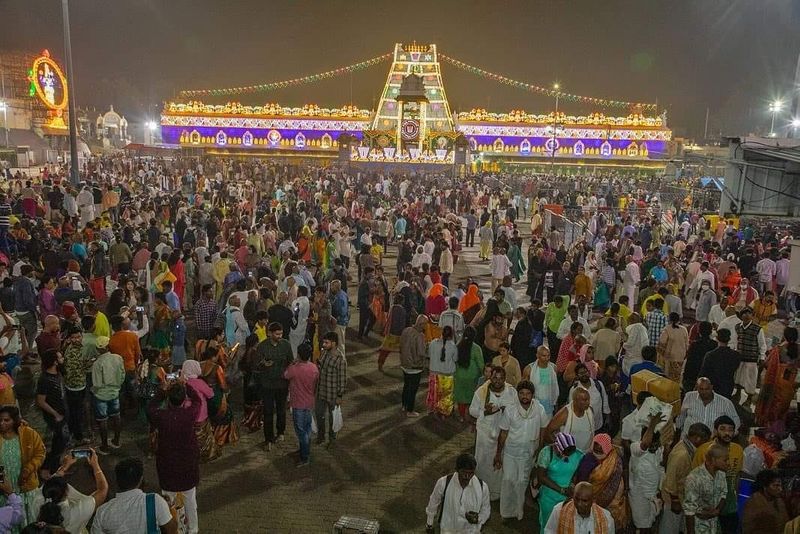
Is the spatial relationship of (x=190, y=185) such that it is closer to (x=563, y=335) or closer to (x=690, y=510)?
(x=563, y=335)

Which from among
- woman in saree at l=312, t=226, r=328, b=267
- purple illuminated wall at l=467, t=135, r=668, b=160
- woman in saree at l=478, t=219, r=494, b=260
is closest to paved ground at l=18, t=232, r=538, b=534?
woman in saree at l=312, t=226, r=328, b=267

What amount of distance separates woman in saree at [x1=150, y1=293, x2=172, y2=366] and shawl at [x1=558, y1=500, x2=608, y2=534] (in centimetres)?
525

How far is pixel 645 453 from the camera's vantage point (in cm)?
485

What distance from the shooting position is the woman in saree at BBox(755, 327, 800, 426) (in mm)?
6727

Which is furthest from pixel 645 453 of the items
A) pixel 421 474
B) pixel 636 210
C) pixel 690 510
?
pixel 636 210

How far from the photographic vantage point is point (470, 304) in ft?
29.8

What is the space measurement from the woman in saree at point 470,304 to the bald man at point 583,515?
5.11m

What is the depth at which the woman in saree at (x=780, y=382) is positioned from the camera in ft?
22.1

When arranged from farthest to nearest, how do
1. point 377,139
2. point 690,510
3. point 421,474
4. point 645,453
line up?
point 377,139
point 421,474
point 645,453
point 690,510

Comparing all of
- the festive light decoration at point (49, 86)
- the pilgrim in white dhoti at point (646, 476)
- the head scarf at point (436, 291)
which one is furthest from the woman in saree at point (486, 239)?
the festive light decoration at point (49, 86)

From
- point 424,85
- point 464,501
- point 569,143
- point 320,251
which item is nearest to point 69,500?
point 464,501

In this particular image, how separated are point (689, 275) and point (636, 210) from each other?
40.8 feet

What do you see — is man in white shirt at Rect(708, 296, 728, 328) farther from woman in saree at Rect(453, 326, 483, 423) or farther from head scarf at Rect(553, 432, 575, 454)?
head scarf at Rect(553, 432, 575, 454)

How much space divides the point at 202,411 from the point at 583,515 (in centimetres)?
345
